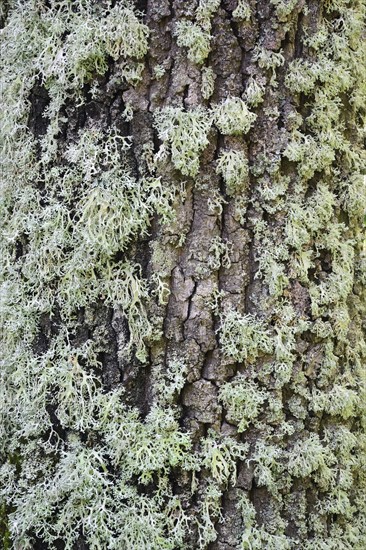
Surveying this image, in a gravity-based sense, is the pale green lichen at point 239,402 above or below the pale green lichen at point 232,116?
below

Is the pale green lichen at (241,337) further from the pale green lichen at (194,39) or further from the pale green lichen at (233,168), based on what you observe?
the pale green lichen at (194,39)

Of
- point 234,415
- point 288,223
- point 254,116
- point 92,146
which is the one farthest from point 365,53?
point 234,415

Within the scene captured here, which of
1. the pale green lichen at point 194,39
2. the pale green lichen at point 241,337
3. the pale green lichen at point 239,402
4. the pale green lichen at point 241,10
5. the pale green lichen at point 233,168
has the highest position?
the pale green lichen at point 241,10

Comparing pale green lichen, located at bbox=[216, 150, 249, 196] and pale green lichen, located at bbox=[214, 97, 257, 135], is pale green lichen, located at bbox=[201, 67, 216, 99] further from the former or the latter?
pale green lichen, located at bbox=[216, 150, 249, 196]

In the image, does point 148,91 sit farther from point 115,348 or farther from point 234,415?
→ point 234,415

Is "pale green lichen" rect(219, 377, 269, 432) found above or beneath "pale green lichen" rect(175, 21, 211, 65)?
beneath

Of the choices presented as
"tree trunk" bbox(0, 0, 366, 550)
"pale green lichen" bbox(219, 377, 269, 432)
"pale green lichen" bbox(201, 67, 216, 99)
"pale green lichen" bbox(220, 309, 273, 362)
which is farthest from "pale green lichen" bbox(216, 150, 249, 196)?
"pale green lichen" bbox(219, 377, 269, 432)

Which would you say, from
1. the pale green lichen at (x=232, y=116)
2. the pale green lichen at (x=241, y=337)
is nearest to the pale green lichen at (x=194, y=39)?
the pale green lichen at (x=232, y=116)

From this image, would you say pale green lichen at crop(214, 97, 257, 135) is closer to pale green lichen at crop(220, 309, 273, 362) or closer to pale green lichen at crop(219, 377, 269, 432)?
pale green lichen at crop(220, 309, 273, 362)

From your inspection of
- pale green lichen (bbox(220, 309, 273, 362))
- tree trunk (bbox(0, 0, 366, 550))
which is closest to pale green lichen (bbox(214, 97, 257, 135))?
tree trunk (bbox(0, 0, 366, 550))

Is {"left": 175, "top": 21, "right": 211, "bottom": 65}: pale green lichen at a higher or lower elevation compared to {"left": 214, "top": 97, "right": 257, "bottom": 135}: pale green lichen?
higher

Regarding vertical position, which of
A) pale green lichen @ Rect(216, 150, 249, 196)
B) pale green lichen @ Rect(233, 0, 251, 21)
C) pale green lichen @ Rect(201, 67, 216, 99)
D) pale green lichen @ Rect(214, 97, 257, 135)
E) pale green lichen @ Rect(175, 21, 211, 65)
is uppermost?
pale green lichen @ Rect(233, 0, 251, 21)
